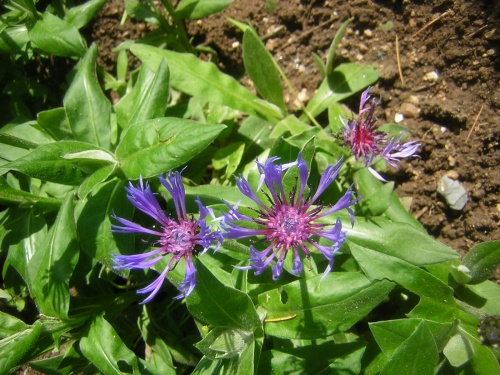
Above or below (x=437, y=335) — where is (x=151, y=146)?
above

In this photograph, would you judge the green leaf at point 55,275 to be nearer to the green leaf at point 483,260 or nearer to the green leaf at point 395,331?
the green leaf at point 395,331

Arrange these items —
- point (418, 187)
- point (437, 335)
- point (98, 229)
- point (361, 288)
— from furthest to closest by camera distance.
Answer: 1. point (418, 187)
2. point (98, 229)
3. point (437, 335)
4. point (361, 288)

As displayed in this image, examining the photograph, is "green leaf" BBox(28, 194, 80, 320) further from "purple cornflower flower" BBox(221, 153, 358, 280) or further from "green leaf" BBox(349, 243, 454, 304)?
"green leaf" BBox(349, 243, 454, 304)

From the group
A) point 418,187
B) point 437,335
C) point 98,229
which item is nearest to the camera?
point 437,335

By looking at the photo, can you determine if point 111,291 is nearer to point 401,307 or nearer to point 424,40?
point 401,307

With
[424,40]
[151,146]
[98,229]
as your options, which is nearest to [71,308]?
[98,229]

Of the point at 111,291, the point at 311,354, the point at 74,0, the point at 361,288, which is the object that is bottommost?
the point at 111,291
